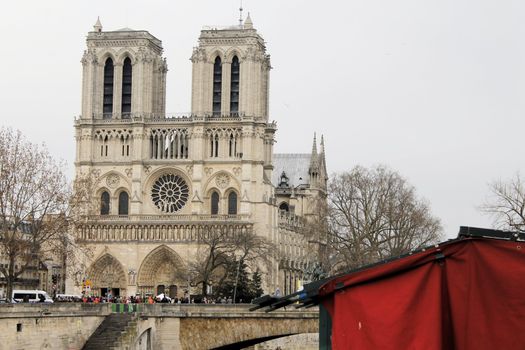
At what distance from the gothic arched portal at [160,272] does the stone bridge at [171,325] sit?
48.8 meters

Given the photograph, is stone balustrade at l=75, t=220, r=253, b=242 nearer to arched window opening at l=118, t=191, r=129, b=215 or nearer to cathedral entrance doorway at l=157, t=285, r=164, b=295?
arched window opening at l=118, t=191, r=129, b=215

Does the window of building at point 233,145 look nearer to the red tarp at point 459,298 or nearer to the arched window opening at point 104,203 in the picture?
the arched window opening at point 104,203

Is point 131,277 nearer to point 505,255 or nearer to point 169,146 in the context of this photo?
point 169,146

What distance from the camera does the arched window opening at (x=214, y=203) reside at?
10662cm

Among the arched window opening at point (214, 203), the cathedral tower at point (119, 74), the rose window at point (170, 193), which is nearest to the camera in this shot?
the arched window opening at point (214, 203)

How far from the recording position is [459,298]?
12758mm

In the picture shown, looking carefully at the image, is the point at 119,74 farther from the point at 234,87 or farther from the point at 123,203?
the point at 123,203

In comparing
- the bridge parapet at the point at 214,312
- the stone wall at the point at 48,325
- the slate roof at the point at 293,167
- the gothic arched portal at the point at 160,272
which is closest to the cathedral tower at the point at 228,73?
the gothic arched portal at the point at 160,272

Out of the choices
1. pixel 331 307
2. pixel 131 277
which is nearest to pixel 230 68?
pixel 131 277

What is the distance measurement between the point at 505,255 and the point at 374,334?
172cm

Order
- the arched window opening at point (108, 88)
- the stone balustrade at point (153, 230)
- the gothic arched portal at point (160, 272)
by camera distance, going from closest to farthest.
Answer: the stone balustrade at point (153, 230), the gothic arched portal at point (160, 272), the arched window opening at point (108, 88)

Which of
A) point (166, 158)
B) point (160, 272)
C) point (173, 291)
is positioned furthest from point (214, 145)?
point (173, 291)

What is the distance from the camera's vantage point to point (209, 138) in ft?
351

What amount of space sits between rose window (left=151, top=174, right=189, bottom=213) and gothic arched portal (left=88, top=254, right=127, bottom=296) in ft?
22.0
